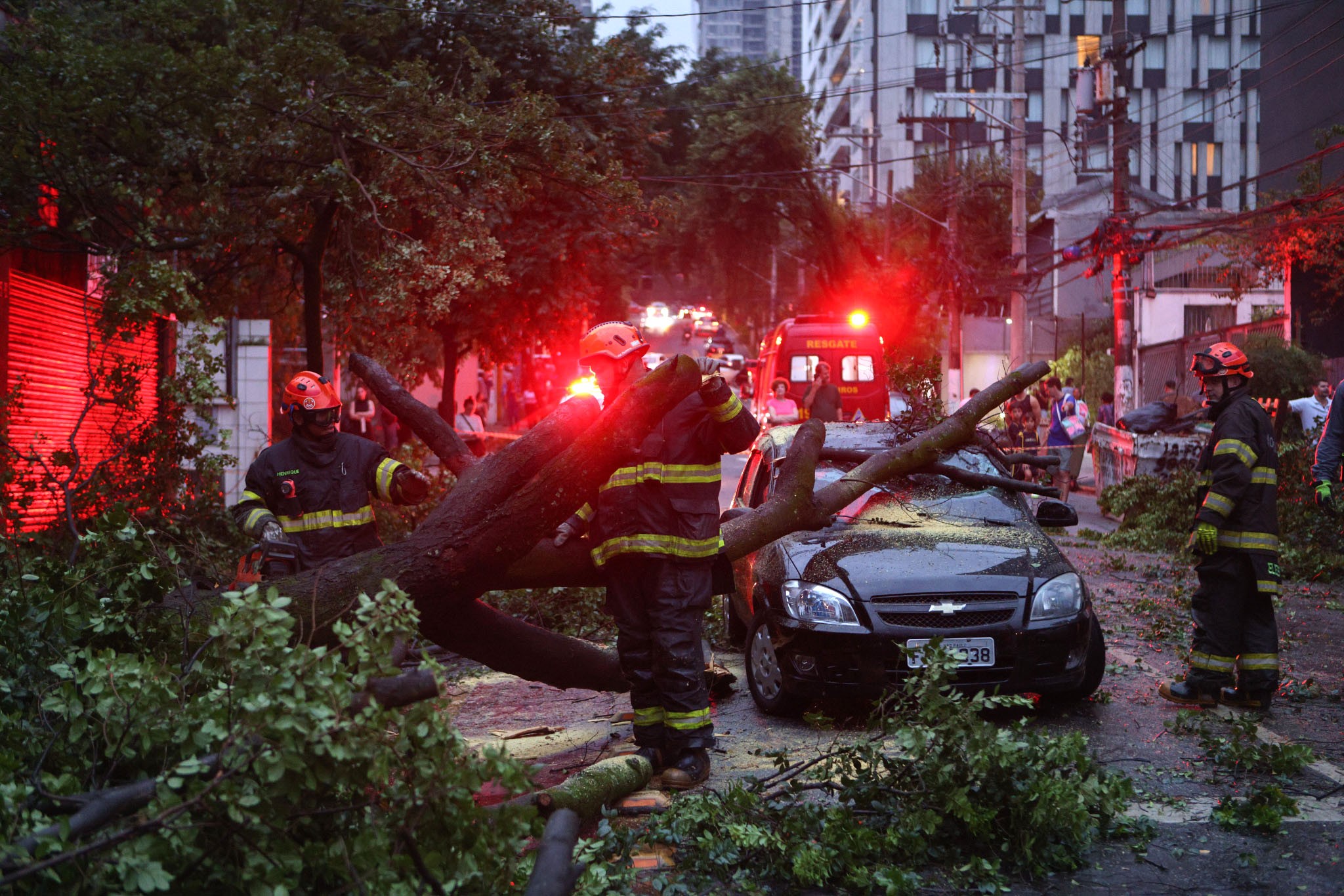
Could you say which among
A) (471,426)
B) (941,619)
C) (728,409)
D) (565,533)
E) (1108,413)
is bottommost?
(941,619)

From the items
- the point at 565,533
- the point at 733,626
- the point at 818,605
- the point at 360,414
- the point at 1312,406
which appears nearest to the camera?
the point at 565,533

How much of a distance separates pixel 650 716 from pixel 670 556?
0.71 meters

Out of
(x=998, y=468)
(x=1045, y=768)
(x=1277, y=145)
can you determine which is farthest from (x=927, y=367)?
(x=1277, y=145)

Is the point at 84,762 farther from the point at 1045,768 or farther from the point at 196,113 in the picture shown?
the point at 196,113

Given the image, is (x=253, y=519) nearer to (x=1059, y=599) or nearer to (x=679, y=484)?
(x=679, y=484)

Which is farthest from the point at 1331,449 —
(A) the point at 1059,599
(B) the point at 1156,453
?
(B) the point at 1156,453

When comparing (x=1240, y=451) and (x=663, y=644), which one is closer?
(x=663, y=644)

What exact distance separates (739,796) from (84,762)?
2.11 metres

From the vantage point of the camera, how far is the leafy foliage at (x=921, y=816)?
13.5 feet

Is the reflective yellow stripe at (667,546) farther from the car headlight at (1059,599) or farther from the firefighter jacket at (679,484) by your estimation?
the car headlight at (1059,599)

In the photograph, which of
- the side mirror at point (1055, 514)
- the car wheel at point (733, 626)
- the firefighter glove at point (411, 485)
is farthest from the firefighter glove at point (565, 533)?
the side mirror at point (1055, 514)

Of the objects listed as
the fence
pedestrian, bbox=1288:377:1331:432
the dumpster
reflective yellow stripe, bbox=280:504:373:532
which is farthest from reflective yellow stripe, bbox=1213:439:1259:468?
the fence

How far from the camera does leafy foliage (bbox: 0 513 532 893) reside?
289 centimetres

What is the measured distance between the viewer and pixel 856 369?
22609mm
